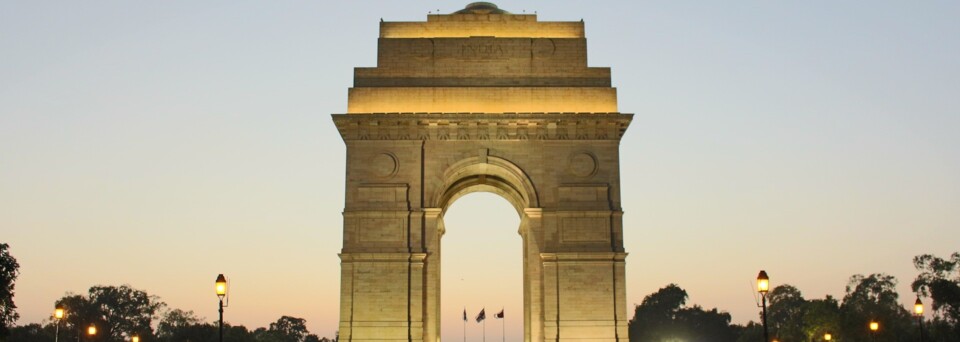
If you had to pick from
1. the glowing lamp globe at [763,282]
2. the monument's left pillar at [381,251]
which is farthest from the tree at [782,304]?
the glowing lamp globe at [763,282]

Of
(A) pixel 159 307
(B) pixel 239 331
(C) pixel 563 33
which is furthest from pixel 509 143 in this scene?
(A) pixel 159 307

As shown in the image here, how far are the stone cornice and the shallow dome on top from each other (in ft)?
20.0

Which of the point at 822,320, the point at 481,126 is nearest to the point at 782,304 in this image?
the point at 822,320

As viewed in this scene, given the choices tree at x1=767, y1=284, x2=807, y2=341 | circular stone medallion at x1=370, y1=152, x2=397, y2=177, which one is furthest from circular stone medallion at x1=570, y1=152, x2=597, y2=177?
tree at x1=767, y1=284, x2=807, y2=341

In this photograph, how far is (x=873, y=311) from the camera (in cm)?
7425

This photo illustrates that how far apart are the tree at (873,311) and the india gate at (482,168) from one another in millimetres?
30864

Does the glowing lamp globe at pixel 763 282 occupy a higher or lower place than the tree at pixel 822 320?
lower

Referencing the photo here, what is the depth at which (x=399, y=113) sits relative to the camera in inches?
1672

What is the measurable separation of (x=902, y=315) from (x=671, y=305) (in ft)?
145

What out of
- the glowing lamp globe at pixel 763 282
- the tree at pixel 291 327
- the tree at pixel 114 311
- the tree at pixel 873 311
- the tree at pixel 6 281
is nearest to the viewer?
the glowing lamp globe at pixel 763 282

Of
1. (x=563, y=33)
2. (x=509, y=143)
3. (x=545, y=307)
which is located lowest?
(x=545, y=307)

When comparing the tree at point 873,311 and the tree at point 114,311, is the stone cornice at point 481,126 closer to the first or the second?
the tree at point 873,311

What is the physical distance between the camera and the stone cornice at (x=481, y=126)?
42.3 metres

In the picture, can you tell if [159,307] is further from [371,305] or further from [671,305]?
[371,305]
